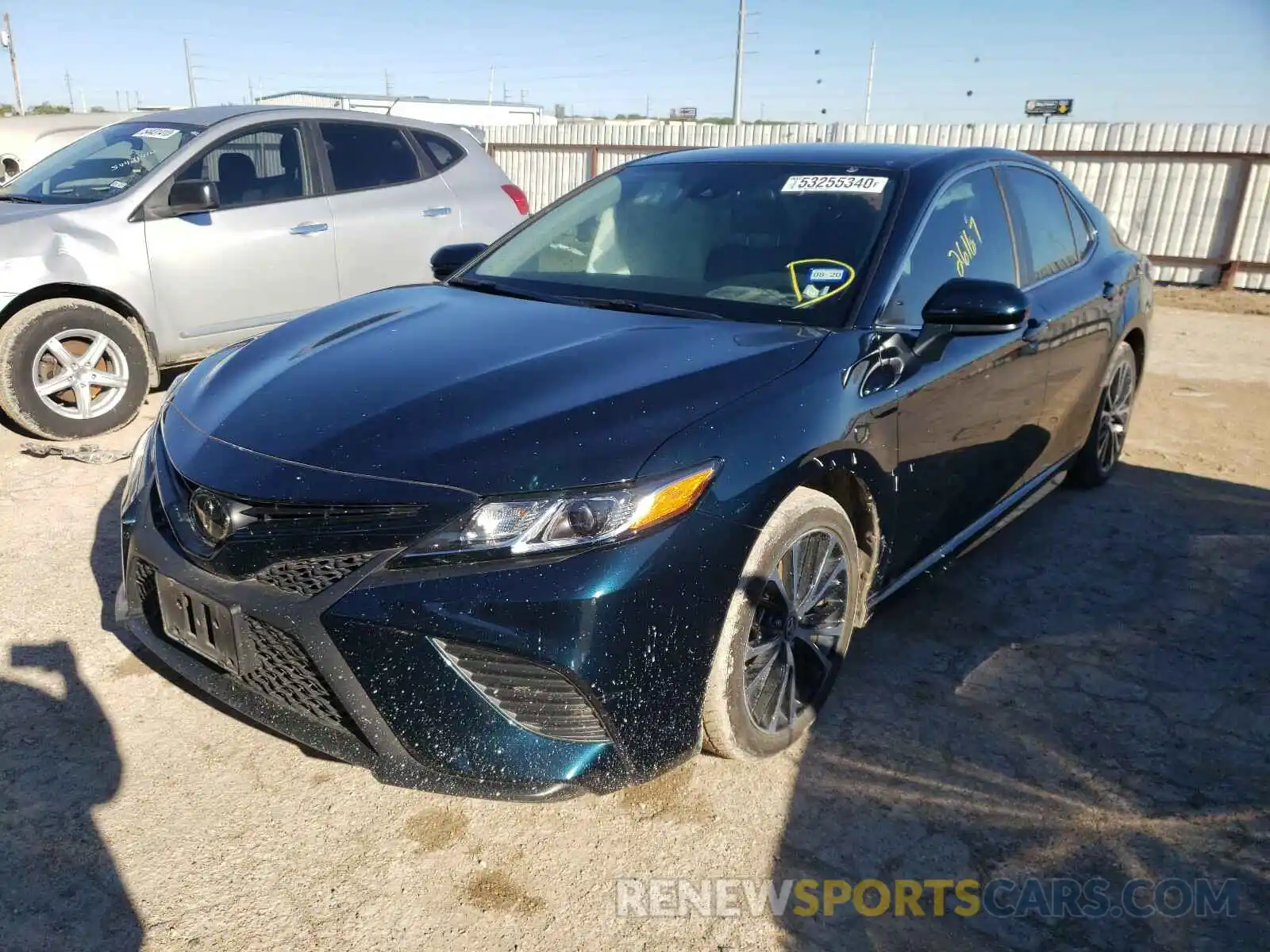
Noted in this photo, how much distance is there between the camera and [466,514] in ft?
6.39

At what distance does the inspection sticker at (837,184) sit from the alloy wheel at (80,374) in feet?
11.9

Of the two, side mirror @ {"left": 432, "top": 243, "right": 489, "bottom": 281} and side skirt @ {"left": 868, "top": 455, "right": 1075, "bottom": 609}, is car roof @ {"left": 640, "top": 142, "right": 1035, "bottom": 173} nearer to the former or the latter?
side mirror @ {"left": 432, "top": 243, "right": 489, "bottom": 281}

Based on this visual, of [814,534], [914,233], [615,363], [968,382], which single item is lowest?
[814,534]

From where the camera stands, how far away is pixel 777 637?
2.45 metres

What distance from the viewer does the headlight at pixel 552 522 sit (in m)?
1.94

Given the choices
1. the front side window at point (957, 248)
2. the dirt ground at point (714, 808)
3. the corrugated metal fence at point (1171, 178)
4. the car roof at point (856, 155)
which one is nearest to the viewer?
the dirt ground at point (714, 808)

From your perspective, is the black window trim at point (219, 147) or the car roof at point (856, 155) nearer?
the car roof at point (856, 155)

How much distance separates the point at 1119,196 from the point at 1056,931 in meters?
12.8

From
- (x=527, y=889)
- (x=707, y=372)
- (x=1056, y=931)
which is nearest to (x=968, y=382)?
(x=707, y=372)

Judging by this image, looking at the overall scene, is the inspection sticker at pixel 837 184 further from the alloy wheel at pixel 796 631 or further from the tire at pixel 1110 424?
the tire at pixel 1110 424

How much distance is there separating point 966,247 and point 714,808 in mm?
1984

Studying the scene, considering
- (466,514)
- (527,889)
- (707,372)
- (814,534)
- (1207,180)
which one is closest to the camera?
(466,514)

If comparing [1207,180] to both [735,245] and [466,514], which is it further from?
[466,514]

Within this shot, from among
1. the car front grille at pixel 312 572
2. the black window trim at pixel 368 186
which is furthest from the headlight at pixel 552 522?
the black window trim at pixel 368 186
